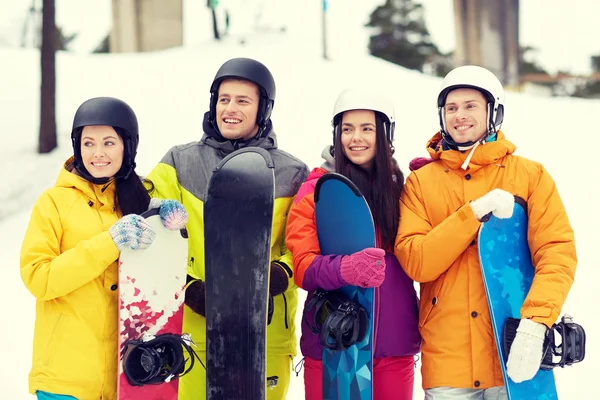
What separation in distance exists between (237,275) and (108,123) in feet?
2.76

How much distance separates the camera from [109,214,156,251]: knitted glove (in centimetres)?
281

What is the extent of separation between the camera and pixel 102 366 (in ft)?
9.43

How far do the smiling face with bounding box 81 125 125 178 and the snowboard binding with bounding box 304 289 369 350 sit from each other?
40.0 inches

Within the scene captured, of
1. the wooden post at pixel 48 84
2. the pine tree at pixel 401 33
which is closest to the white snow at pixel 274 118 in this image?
the wooden post at pixel 48 84

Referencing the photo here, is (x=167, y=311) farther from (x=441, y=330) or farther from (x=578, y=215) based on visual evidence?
(x=578, y=215)

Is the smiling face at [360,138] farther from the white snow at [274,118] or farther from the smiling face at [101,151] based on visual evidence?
the white snow at [274,118]

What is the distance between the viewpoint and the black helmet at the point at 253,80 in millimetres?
3350

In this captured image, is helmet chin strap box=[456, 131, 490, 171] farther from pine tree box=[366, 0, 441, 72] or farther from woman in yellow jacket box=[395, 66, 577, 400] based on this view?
pine tree box=[366, 0, 441, 72]

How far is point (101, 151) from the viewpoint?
301 centimetres

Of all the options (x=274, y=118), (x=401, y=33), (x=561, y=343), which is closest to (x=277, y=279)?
(x=561, y=343)

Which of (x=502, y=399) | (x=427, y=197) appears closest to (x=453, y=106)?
(x=427, y=197)

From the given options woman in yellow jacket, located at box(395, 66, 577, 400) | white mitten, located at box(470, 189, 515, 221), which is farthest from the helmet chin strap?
→ white mitten, located at box(470, 189, 515, 221)

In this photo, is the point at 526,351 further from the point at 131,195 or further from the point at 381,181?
the point at 131,195

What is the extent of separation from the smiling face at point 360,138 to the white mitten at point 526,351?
3.19ft
